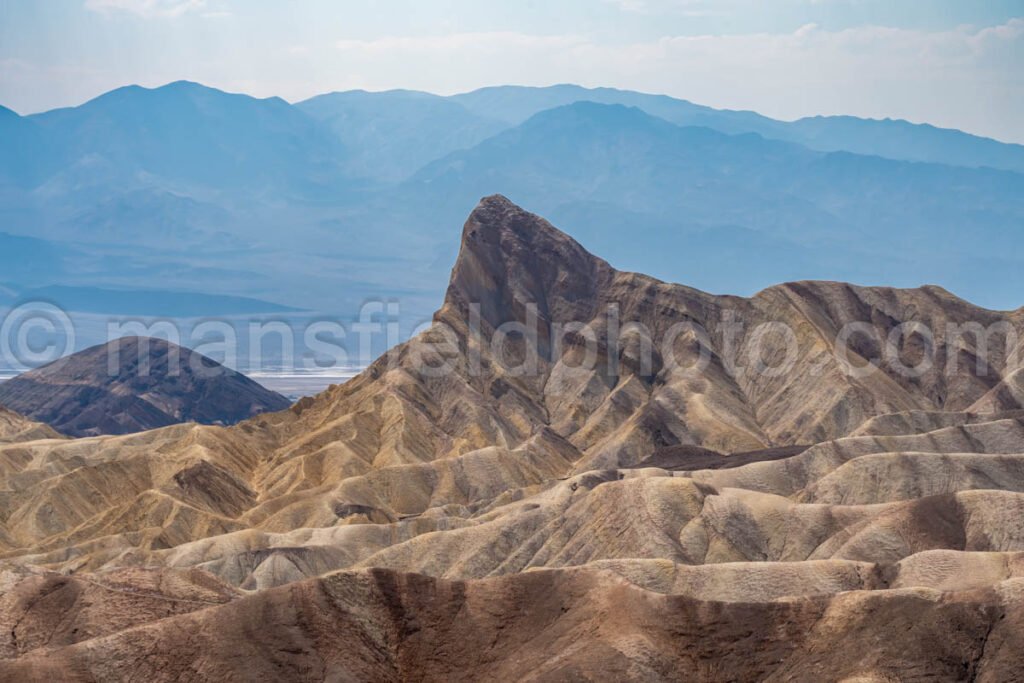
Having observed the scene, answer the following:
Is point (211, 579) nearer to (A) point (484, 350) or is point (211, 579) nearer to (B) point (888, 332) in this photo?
(A) point (484, 350)

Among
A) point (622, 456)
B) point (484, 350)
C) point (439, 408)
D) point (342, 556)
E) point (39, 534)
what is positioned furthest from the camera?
point (484, 350)

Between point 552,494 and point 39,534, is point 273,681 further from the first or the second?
point 39,534

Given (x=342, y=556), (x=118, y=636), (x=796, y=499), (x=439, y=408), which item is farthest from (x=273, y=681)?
(x=439, y=408)

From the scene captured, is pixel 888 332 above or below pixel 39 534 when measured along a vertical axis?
above

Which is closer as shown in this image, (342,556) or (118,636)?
(118,636)

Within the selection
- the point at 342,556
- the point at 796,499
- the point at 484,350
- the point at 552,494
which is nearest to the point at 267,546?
the point at 342,556

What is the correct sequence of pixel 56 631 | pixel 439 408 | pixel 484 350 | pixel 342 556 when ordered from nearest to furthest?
pixel 56 631 → pixel 342 556 → pixel 439 408 → pixel 484 350
